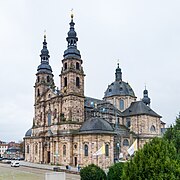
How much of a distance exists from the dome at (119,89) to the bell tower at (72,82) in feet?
77.9

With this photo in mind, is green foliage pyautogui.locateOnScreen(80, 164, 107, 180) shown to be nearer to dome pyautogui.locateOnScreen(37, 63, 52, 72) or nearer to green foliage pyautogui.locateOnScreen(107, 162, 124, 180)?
green foliage pyautogui.locateOnScreen(107, 162, 124, 180)

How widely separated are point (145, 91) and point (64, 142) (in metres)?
44.4

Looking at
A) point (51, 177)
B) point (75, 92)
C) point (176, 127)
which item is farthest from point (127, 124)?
point (51, 177)

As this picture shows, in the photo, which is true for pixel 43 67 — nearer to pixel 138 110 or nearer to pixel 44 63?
pixel 44 63

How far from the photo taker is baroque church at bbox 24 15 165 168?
5988cm

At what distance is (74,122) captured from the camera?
62.9 meters

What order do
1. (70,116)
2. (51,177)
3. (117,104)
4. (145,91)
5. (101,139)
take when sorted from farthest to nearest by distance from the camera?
(145,91) → (117,104) → (70,116) → (101,139) → (51,177)

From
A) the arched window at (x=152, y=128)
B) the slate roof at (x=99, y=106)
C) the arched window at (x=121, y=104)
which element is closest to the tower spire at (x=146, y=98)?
the arched window at (x=121, y=104)

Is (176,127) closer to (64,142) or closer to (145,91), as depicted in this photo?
(64,142)

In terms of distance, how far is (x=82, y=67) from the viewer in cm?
6819

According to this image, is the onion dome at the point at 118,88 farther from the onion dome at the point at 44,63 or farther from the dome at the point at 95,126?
the dome at the point at 95,126

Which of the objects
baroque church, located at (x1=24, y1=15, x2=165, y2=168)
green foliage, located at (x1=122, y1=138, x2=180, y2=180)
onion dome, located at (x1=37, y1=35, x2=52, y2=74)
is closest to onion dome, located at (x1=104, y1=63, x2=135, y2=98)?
baroque church, located at (x1=24, y1=15, x2=165, y2=168)

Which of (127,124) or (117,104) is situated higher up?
(117,104)

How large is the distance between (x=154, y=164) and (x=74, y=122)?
48.9m
